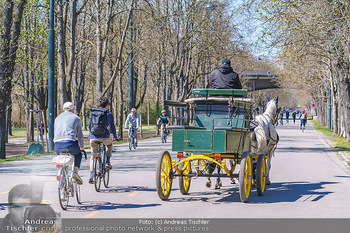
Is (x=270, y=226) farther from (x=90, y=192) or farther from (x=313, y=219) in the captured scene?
(x=90, y=192)

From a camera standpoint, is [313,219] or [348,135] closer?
[313,219]

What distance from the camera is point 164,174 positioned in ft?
30.9

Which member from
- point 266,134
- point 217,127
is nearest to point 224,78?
point 217,127

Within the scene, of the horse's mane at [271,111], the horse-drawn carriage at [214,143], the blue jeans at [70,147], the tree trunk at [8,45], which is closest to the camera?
the blue jeans at [70,147]

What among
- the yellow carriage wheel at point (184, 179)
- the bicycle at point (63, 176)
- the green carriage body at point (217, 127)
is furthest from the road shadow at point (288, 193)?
the bicycle at point (63, 176)

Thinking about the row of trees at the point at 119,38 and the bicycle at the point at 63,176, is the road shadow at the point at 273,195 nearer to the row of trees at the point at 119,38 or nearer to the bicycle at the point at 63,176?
the bicycle at the point at 63,176

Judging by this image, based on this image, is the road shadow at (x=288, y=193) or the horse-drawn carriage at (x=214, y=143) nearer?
the horse-drawn carriage at (x=214, y=143)

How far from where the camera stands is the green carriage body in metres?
9.38

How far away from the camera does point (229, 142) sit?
371 inches

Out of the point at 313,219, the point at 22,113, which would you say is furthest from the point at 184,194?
the point at 22,113

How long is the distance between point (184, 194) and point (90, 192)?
1.86m

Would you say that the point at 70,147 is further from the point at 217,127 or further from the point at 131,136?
the point at 131,136

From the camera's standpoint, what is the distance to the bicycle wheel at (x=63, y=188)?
8250 mm

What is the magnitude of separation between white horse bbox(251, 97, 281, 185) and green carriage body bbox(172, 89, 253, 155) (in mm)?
549
